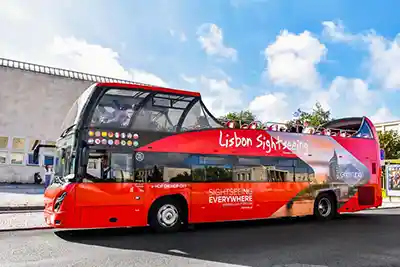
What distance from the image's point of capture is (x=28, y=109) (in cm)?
3055

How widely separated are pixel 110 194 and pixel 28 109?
→ 24.4 m

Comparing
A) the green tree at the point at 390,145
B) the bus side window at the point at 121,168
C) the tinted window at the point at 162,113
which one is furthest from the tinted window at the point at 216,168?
the green tree at the point at 390,145

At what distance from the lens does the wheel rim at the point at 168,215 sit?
1012 centimetres

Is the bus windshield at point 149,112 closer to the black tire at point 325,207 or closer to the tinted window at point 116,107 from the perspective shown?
the tinted window at point 116,107

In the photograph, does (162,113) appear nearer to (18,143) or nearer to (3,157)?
(3,157)

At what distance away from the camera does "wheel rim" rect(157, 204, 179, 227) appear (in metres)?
10.1

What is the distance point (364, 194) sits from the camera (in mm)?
14320

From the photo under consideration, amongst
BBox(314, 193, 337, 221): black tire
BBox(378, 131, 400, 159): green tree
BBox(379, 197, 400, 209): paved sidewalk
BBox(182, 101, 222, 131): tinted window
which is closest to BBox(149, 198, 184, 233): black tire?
BBox(182, 101, 222, 131): tinted window

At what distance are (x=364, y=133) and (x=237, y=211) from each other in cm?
686

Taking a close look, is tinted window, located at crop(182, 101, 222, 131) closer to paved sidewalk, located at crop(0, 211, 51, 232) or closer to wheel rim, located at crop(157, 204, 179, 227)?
wheel rim, located at crop(157, 204, 179, 227)

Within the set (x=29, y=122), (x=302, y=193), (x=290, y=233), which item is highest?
(x=29, y=122)

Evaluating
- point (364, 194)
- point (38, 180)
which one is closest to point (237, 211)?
point (364, 194)

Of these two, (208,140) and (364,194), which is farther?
(364,194)

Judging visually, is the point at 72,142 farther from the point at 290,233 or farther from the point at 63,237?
the point at 290,233
